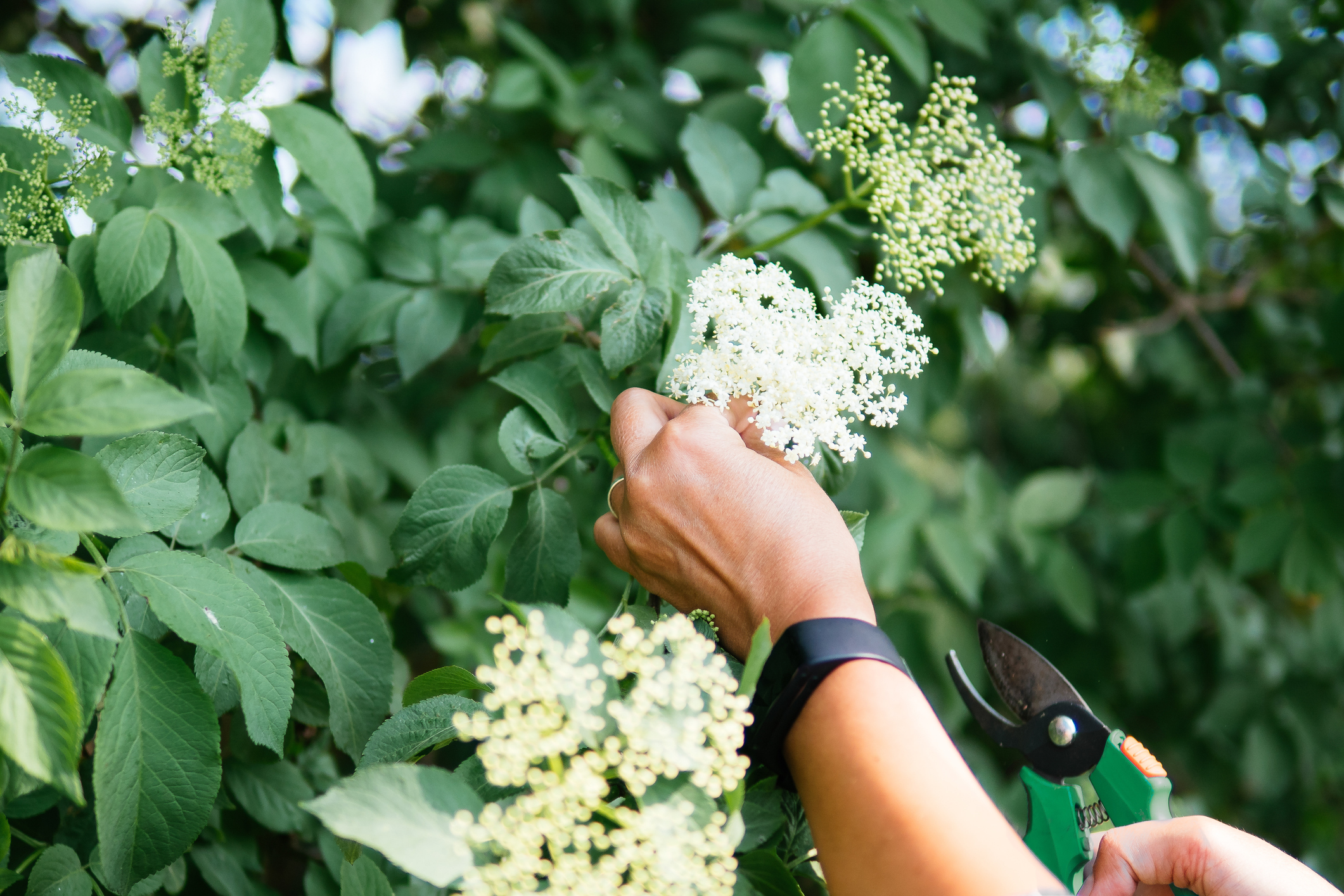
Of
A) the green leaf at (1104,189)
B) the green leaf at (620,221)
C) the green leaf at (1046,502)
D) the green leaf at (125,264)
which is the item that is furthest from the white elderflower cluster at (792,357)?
the green leaf at (1046,502)

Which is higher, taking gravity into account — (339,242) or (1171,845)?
(339,242)

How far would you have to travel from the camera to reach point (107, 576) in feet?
3.04

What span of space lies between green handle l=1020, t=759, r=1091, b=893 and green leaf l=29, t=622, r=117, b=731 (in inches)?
45.2

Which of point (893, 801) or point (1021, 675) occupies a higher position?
point (893, 801)

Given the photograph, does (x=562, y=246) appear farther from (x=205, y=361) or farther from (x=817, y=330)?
(x=205, y=361)

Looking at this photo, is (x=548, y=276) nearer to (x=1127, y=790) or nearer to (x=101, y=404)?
(x=101, y=404)

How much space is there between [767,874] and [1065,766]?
560 mm

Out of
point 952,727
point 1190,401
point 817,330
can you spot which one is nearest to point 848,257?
point 817,330

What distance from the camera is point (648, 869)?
0.72m

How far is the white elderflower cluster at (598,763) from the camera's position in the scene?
2.24ft

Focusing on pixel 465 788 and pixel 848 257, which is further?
pixel 848 257

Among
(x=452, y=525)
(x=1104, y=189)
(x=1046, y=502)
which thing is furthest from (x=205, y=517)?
(x=1046, y=502)

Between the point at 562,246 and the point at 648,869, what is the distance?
0.83 meters

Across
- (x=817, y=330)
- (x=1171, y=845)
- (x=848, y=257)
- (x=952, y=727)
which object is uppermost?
(x=817, y=330)
